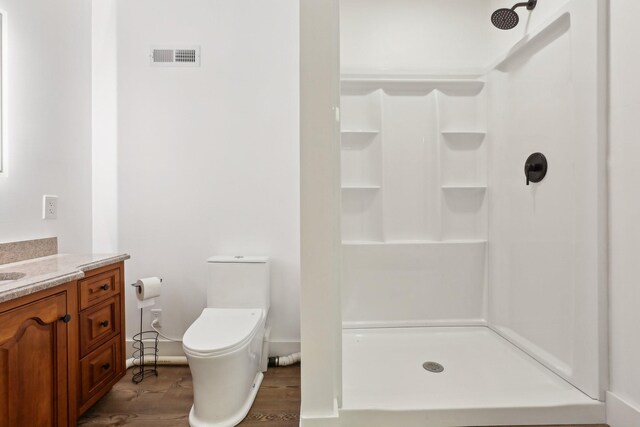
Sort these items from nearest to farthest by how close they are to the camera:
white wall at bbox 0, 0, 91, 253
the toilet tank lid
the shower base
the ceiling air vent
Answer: the shower base < white wall at bbox 0, 0, 91, 253 < the toilet tank lid < the ceiling air vent

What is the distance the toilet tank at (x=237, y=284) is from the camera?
6.55 ft

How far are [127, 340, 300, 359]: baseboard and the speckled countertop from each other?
80 cm

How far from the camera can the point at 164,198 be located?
223 cm

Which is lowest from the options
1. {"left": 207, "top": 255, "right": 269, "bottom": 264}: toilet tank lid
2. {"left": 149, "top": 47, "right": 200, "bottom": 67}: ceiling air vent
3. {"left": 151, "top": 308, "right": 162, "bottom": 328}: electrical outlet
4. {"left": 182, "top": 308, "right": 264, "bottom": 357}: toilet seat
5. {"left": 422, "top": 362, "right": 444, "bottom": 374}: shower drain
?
{"left": 422, "top": 362, "right": 444, "bottom": 374}: shower drain

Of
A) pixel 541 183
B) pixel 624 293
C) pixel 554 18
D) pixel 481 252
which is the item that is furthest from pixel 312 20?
pixel 481 252

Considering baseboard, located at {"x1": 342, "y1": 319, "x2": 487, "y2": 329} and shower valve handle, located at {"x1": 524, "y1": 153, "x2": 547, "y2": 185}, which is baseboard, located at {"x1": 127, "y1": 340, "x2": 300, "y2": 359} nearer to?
baseboard, located at {"x1": 342, "y1": 319, "x2": 487, "y2": 329}

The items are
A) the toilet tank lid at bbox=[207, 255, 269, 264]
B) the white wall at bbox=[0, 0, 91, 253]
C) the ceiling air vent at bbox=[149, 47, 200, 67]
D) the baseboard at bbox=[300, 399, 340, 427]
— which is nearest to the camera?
the baseboard at bbox=[300, 399, 340, 427]

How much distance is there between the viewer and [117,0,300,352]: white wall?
7.23 feet

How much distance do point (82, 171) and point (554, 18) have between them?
3.01 metres

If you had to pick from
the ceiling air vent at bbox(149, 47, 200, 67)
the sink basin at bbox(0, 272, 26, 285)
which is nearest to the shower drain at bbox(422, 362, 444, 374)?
the sink basin at bbox(0, 272, 26, 285)

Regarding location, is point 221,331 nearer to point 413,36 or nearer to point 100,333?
point 100,333

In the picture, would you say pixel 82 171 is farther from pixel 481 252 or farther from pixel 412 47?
pixel 481 252

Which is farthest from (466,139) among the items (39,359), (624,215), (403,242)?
(39,359)

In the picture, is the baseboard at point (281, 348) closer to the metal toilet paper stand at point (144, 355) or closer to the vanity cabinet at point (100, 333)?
the metal toilet paper stand at point (144, 355)
